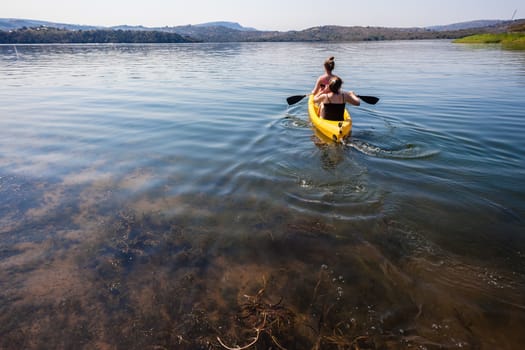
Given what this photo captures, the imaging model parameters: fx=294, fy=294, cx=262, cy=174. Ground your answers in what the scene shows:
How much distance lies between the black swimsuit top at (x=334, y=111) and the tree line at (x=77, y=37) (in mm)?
139928

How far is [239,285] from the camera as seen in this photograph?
12.8 feet

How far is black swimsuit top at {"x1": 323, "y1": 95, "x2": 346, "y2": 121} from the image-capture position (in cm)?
950

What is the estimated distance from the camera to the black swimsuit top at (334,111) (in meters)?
9.50

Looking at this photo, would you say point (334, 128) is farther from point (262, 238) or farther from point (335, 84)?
point (262, 238)

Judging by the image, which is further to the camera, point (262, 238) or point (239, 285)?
point (262, 238)

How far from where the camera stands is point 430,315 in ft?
11.2

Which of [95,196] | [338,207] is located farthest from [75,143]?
[338,207]

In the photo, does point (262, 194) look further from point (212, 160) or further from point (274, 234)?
point (212, 160)

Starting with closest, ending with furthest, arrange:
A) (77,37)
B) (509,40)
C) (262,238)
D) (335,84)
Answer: (262,238)
(335,84)
(509,40)
(77,37)

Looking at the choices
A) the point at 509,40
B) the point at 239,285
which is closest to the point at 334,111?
the point at 239,285

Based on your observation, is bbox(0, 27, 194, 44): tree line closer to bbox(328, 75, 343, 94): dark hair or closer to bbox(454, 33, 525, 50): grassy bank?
bbox(454, 33, 525, 50): grassy bank

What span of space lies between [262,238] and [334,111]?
6.19 m

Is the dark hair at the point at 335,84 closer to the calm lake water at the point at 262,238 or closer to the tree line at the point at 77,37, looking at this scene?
the calm lake water at the point at 262,238

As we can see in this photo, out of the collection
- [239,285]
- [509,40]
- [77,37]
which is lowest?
[239,285]
